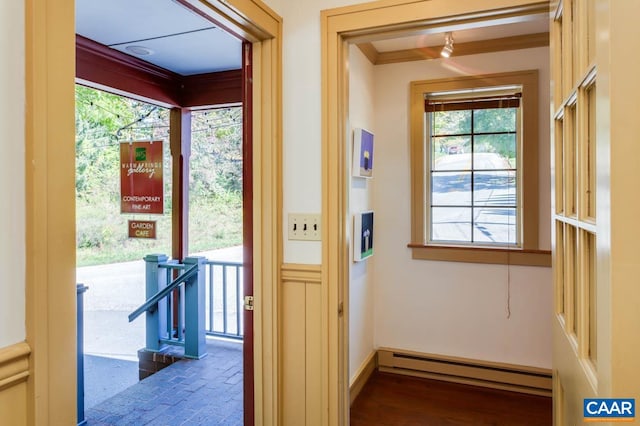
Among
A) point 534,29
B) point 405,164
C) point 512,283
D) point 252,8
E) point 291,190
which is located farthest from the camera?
point 405,164

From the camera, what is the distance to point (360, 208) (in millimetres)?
2799

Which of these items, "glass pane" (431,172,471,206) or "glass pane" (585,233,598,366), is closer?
"glass pane" (585,233,598,366)

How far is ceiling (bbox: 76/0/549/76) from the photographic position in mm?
2328

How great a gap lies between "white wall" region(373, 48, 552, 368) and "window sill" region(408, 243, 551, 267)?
46 millimetres

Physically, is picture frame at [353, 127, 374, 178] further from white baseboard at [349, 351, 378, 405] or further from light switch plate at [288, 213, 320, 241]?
white baseboard at [349, 351, 378, 405]

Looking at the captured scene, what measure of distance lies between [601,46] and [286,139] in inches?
48.5


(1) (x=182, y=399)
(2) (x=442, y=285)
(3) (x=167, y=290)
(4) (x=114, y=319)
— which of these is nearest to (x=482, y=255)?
(2) (x=442, y=285)

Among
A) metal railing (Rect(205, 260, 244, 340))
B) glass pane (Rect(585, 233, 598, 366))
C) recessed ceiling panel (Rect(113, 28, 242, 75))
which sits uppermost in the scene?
recessed ceiling panel (Rect(113, 28, 242, 75))

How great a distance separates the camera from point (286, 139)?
5.68ft

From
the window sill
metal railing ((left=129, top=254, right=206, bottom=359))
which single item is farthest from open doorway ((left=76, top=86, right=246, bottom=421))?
the window sill


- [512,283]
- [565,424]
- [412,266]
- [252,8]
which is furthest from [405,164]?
[565,424]

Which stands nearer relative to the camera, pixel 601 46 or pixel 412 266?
pixel 601 46

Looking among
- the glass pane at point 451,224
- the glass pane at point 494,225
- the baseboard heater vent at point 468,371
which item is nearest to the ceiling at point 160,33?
the glass pane at point 451,224

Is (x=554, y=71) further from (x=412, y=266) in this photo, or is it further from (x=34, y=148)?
(x=412, y=266)
